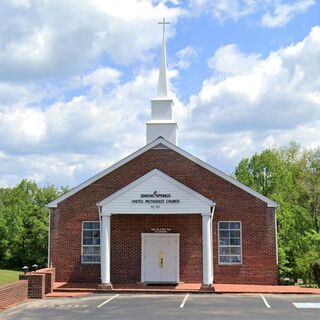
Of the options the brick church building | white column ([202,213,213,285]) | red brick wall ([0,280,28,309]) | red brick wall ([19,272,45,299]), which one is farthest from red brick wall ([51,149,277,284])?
red brick wall ([0,280,28,309])

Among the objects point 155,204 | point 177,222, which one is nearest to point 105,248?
point 155,204

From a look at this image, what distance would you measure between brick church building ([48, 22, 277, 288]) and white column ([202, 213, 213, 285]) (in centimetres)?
68

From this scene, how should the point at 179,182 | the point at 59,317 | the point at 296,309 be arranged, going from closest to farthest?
the point at 59,317 → the point at 296,309 → the point at 179,182

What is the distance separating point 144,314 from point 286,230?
26434 millimetres

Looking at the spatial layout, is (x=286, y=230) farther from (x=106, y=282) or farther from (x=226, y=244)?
(x=106, y=282)

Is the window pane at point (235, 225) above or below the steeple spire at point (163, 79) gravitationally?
below

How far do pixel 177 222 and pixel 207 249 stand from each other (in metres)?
2.96

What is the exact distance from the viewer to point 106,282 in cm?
2550

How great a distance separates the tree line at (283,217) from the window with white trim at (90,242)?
10.6 meters

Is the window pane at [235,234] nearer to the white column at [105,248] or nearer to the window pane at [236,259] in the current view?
the window pane at [236,259]

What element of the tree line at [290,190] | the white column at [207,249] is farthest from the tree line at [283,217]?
the white column at [207,249]

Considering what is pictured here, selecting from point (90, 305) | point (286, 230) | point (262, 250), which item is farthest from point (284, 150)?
point (90, 305)

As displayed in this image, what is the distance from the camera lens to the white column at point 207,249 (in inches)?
989

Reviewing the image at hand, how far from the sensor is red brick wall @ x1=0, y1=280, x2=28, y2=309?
20.2 metres
